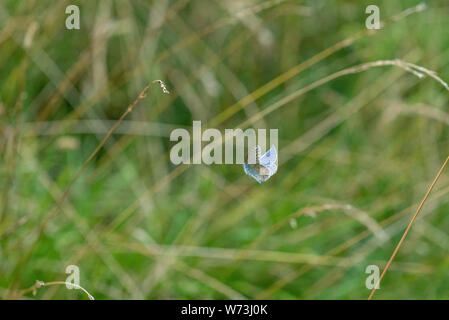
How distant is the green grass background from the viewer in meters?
1.06

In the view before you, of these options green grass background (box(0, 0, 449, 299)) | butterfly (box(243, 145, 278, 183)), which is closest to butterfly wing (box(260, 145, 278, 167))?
butterfly (box(243, 145, 278, 183))

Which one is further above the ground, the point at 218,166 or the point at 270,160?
the point at 218,166

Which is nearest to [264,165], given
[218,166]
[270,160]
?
[270,160]

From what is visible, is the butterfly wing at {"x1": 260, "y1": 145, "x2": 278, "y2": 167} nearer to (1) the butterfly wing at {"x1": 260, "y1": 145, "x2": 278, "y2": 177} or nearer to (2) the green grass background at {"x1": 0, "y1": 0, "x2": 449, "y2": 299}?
(1) the butterfly wing at {"x1": 260, "y1": 145, "x2": 278, "y2": 177}

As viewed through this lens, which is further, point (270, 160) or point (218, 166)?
point (218, 166)

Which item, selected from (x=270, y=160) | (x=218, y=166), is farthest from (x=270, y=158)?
(x=218, y=166)

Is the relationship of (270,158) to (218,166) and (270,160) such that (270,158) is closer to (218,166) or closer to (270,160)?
(270,160)

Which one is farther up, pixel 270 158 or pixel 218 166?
pixel 218 166

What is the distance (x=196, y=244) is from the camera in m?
1.16

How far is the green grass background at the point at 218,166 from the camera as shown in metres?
1.06

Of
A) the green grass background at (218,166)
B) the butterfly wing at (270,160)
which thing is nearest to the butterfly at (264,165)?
the butterfly wing at (270,160)

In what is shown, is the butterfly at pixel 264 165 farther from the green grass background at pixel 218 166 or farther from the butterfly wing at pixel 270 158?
the green grass background at pixel 218 166

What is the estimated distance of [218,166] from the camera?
1448mm
